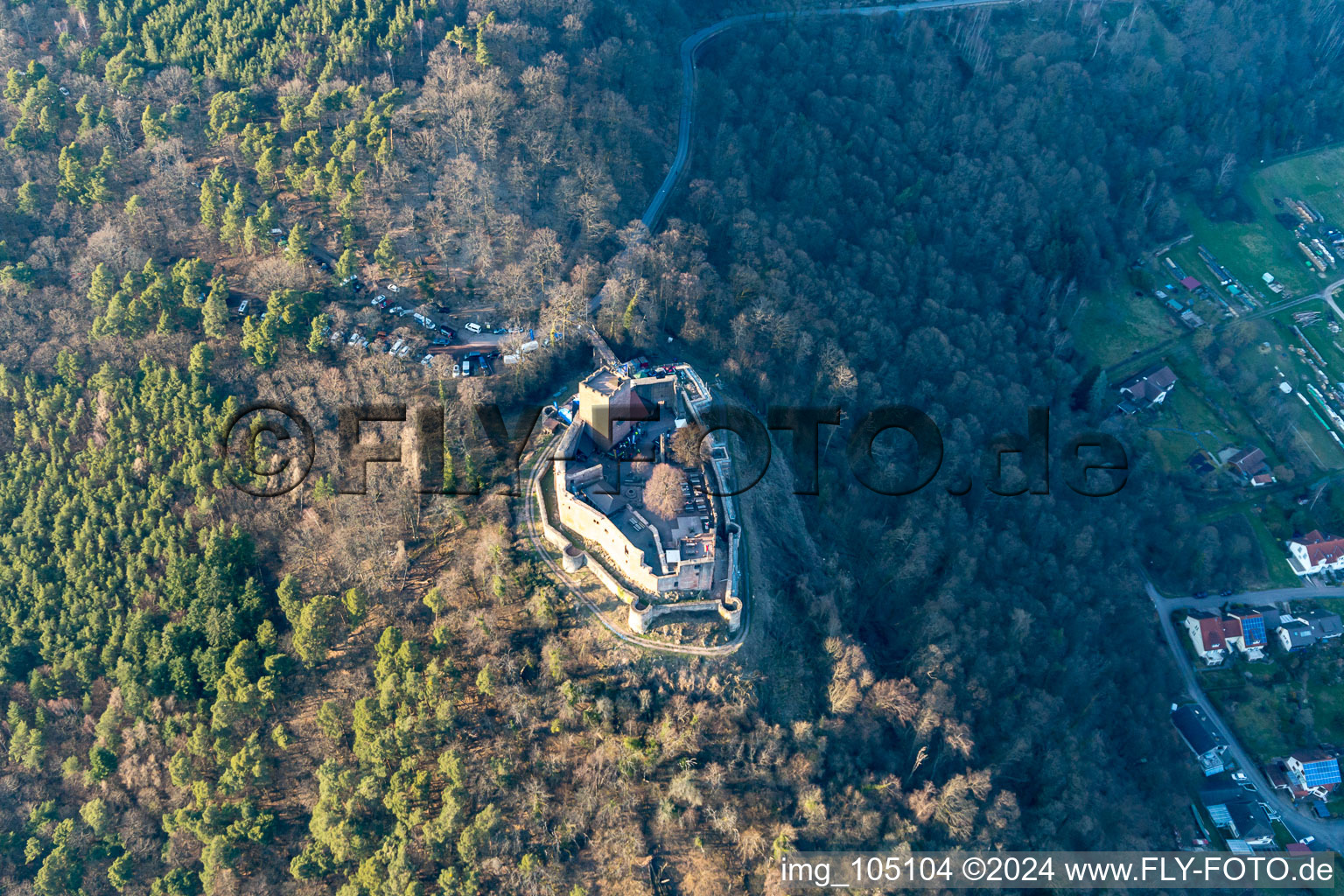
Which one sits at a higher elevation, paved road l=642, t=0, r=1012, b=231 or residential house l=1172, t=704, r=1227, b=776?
paved road l=642, t=0, r=1012, b=231

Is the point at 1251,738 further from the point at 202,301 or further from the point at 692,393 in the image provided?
the point at 202,301

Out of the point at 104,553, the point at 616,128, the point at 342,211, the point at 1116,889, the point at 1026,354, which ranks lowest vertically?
the point at 1116,889

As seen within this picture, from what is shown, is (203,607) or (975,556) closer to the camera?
(203,607)

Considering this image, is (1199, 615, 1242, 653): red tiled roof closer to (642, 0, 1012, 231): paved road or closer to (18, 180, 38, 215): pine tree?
(642, 0, 1012, 231): paved road

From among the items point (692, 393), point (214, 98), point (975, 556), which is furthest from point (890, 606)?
point (214, 98)

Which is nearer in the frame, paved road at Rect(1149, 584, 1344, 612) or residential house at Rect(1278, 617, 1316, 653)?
residential house at Rect(1278, 617, 1316, 653)

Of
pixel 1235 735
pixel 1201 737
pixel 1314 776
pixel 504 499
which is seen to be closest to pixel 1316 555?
pixel 1235 735

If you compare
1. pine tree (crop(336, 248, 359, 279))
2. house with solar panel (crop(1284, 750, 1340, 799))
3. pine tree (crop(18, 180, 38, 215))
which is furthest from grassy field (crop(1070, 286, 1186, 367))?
pine tree (crop(18, 180, 38, 215))
